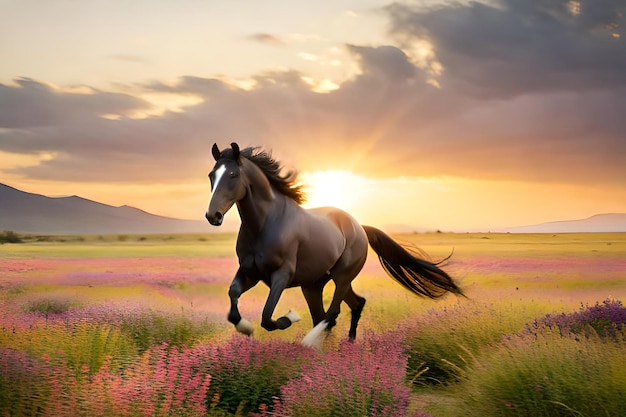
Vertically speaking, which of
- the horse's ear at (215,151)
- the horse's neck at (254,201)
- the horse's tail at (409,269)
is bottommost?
the horse's tail at (409,269)

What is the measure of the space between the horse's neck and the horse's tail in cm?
297

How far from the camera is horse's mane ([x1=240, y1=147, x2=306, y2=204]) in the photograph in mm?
8258

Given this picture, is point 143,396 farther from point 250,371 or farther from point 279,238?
point 279,238

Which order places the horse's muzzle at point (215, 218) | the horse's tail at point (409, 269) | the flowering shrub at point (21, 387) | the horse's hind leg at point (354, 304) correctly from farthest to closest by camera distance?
the horse's tail at point (409, 269)
the horse's hind leg at point (354, 304)
the horse's muzzle at point (215, 218)
the flowering shrub at point (21, 387)

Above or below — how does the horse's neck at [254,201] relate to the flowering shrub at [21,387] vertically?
above

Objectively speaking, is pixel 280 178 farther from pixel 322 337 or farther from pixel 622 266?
pixel 622 266

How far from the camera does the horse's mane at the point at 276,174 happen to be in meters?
8.26

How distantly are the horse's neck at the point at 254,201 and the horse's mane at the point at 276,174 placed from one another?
0.16 m

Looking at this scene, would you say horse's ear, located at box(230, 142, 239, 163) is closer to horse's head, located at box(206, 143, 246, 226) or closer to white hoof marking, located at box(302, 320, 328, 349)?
horse's head, located at box(206, 143, 246, 226)

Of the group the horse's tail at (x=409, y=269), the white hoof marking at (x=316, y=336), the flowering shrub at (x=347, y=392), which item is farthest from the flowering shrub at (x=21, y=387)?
the horse's tail at (x=409, y=269)

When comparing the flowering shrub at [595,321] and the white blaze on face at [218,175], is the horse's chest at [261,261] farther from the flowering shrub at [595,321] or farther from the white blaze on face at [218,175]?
the flowering shrub at [595,321]

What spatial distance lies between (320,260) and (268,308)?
120 cm

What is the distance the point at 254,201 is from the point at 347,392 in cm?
252

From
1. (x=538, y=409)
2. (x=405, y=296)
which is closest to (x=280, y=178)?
(x=538, y=409)
